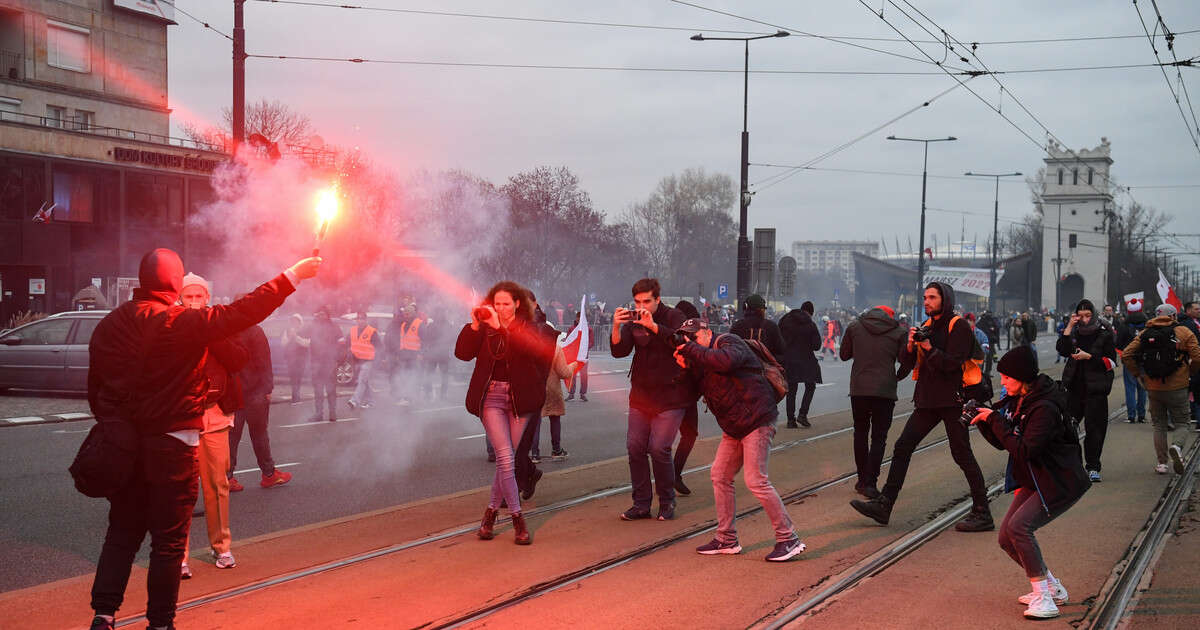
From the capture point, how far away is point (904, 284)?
6381 centimetres

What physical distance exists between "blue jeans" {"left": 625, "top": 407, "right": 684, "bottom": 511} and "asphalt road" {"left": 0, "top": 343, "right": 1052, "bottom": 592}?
2.22m

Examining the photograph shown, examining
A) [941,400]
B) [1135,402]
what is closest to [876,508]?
[941,400]

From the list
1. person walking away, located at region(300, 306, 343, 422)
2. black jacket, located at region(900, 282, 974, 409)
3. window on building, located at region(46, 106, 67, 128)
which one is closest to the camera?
black jacket, located at region(900, 282, 974, 409)

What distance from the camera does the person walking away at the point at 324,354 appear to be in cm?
1385

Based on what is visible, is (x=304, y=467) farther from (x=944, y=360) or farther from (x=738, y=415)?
(x=944, y=360)

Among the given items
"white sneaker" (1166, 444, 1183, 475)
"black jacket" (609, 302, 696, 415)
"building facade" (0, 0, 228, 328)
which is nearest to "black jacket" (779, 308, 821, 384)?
"white sneaker" (1166, 444, 1183, 475)

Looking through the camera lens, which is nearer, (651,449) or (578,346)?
(651,449)

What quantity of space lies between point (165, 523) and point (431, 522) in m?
3.38

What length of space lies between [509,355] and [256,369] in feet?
→ 9.84

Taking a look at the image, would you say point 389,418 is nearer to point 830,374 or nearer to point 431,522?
point 431,522

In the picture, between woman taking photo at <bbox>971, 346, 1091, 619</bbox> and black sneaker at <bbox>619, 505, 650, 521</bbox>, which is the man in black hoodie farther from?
woman taking photo at <bbox>971, 346, 1091, 619</bbox>

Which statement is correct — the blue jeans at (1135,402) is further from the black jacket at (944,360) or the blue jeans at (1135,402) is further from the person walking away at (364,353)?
the person walking away at (364,353)

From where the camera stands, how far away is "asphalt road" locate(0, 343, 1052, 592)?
23.5 ft

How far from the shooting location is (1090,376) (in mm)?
10055
